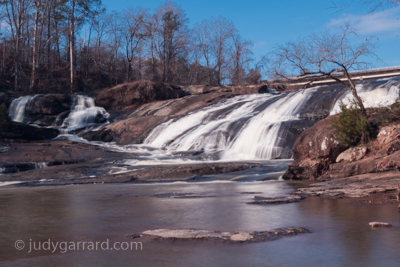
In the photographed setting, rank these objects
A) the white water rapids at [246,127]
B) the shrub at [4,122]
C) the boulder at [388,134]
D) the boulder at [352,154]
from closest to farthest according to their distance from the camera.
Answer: the boulder at [388,134] < the boulder at [352,154] < the white water rapids at [246,127] < the shrub at [4,122]

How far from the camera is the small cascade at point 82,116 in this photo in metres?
30.3

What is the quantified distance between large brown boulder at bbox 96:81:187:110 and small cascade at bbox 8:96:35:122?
581 cm

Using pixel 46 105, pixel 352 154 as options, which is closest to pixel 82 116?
pixel 46 105

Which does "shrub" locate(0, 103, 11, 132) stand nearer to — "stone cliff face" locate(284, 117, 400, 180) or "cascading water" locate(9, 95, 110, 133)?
"cascading water" locate(9, 95, 110, 133)

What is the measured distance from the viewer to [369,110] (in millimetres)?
12531

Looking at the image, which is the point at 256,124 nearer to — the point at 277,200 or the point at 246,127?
the point at 246,127

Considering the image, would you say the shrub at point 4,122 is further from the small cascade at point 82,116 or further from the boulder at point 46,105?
the boulder at point 46,105

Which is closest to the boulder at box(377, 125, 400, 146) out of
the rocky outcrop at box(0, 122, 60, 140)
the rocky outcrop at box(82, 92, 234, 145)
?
the rocky outcrop at box(82, 92, 234, 145)

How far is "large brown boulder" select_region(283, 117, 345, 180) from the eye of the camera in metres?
11.8

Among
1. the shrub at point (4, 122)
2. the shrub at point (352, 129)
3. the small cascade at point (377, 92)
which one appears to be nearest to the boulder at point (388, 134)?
the shrub at point (352, 129)

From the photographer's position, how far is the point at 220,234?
491 cm

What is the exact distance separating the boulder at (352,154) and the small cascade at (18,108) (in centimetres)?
2735

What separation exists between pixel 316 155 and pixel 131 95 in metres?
25.7

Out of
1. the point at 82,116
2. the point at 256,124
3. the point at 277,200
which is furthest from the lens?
the point at 82,116
